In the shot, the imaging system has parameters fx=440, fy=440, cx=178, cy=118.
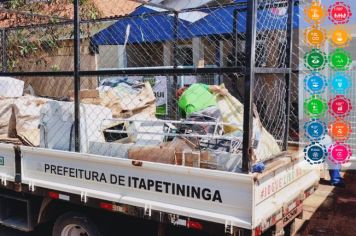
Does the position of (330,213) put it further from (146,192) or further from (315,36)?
(146,192)

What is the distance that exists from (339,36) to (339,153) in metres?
1.67

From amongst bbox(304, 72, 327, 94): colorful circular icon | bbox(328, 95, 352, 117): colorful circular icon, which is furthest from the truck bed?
bbox(328, 95, 352, 117): colorful circular icon

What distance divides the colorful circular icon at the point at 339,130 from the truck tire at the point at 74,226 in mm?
3884

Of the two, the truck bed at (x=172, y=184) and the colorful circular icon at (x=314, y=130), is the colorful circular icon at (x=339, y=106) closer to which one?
the colorful circular icon at (x=314, y=130)

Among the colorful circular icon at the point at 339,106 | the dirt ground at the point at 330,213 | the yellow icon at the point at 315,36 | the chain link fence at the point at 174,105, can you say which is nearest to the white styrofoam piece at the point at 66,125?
the chain link fence at the point at 174,105

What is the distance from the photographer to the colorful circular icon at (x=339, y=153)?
6.11 metres

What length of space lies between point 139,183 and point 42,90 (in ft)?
18.5

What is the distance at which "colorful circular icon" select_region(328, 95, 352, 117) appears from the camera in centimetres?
596

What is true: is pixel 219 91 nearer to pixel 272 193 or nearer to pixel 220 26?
pixel 272 193

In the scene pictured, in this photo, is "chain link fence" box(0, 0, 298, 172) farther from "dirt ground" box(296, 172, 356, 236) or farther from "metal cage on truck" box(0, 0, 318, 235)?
"dirt ground" box(296, 172, 356, 236)

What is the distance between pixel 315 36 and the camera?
5.47m

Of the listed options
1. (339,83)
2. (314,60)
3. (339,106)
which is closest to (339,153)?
(339,106)

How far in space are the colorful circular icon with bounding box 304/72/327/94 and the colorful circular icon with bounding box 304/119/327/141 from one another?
462 mm

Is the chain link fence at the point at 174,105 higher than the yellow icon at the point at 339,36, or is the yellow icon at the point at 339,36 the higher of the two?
the yellow icon at the point at 339,36
